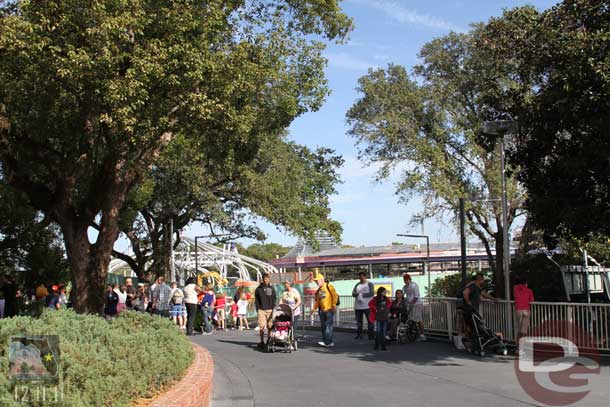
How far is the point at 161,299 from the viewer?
2036cm

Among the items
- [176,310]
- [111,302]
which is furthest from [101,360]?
[176,310]

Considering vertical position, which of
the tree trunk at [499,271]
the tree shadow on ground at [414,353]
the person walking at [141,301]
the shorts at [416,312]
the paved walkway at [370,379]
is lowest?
the paved walkway at [370,379]

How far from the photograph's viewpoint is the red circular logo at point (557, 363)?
9508mm

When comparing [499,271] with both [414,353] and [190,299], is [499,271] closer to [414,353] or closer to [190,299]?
[414,353]

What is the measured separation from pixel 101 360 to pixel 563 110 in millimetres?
9785

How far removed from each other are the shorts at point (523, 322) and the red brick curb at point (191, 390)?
6798 millimetres

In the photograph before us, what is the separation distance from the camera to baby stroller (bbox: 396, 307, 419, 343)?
17172 mm

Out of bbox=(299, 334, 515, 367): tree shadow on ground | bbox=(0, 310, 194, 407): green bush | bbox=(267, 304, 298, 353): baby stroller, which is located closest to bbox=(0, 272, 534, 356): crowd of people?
bbox=(267, 304, 298, 353): baby stroller

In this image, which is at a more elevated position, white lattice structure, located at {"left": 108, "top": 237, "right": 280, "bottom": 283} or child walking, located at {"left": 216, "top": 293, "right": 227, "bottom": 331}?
white lattice structure, located at {"left": 108, "top": 237, "right": 280, "bottom": 283}

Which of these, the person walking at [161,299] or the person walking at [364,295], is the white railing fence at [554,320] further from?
the person walking at [161,299]

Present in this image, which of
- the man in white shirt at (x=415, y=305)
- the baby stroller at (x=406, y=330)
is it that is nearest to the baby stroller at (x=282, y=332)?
the baby stroller at (x=406, y=330)

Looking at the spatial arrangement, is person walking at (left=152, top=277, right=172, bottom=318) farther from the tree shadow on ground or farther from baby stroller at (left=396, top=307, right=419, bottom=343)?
baby stroller at (left=396, top=307, right=419, bottom=343)

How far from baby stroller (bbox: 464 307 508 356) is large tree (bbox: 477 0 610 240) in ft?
7.96

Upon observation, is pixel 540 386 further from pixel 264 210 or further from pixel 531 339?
pixel 264 210
